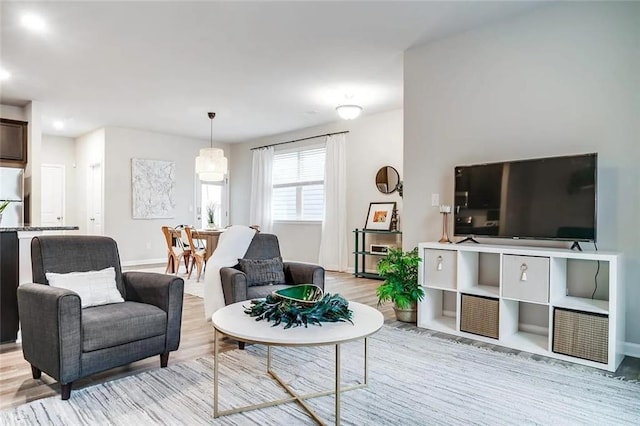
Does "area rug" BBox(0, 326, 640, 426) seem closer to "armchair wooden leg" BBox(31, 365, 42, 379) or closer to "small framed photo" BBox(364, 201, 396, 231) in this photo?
"armchair wooden leg" BBox(31, 365, 42, 379)

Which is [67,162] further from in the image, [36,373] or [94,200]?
[36,373]

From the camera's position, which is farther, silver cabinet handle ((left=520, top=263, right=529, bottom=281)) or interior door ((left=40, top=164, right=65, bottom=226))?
interior door ((left=40, top=164, right=65, bottom=226))

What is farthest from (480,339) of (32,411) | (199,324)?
(32,411)

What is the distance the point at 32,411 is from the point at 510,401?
2.57 meters

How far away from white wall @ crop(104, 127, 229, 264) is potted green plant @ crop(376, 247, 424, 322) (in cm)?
603

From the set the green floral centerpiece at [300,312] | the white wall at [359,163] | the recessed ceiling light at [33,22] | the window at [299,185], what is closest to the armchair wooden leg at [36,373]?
the green floral centerpiece at [300,312]

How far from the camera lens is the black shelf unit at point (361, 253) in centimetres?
634

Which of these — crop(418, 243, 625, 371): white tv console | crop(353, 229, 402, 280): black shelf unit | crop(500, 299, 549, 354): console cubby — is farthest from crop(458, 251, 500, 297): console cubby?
crop(353, 229, 402, 280): black shelf unit

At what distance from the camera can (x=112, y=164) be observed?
779cm

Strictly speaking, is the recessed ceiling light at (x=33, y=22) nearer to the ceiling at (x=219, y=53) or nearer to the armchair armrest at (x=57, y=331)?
the ceiling at (x=219, y=53)

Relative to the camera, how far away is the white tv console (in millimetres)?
2715

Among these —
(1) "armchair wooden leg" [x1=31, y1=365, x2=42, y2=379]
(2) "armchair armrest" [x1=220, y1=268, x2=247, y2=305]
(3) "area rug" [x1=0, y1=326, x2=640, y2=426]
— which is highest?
(2) "armchair armrest" [x1=220, y1=268, x2=247, y2=305]

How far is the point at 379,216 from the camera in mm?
6523

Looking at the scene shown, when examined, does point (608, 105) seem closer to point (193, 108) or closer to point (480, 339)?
point (480, 339)
